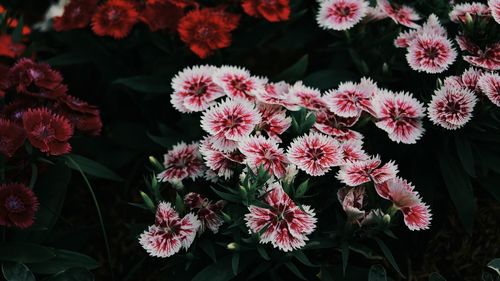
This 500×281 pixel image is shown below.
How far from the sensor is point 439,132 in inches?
96.5

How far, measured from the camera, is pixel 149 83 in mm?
2912

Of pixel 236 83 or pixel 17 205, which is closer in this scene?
pixel 17 205

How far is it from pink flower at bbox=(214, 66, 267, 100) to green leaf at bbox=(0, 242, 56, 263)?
2.74 ft

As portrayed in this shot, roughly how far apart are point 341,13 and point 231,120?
73 cm

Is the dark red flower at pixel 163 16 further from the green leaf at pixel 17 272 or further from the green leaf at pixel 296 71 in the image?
the green leaf at pixel 17 272

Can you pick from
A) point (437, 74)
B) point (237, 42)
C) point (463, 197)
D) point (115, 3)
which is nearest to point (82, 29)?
point (115, 3)

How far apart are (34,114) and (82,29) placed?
3.34ft

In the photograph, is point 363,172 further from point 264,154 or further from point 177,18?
point 177,18

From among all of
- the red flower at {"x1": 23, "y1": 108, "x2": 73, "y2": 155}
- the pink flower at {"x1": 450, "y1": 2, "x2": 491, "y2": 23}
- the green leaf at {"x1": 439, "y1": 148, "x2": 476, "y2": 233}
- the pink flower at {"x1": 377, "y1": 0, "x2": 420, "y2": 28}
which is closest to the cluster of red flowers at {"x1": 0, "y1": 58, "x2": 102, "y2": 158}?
the red flower at {"x1": 23, "y1": 108, "x2": 73, "y2": 155}

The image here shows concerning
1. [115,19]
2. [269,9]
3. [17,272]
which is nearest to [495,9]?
[269,9]

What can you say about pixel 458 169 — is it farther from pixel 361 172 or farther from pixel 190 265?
pixel 190 265

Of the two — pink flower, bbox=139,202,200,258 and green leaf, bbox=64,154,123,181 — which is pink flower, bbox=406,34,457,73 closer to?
pink flower, bbox=139,202,200,258

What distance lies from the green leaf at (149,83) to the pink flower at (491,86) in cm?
133

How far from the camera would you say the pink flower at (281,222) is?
6.46 ft
